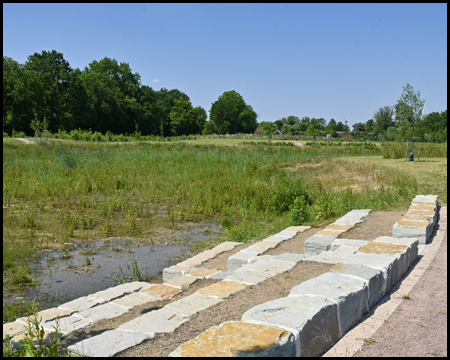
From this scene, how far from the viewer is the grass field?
8641 mm

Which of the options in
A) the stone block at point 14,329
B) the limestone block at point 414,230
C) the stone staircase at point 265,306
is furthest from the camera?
the limestone block at point 414,230

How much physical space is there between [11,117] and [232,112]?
46829 millimetres

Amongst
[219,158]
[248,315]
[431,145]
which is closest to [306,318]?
[248,315]

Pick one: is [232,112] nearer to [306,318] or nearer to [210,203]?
[210,203]

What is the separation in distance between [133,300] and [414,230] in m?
4.00

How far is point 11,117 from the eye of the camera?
4456cm

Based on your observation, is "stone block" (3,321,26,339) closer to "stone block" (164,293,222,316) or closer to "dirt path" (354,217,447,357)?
"stone block" (164,293,222,316)

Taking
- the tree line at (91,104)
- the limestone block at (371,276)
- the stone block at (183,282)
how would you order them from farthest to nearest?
the tree line at (91,104)
the stone block at (183,282)
the limestone block at (371,276)

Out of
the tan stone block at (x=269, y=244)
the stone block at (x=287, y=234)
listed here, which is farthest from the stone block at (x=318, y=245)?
the stone block at (x=287, y=234)

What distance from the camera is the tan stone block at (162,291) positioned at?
440 cm

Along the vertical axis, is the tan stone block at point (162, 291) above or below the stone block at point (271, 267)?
below

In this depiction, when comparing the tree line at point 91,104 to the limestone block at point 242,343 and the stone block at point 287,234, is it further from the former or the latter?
the limestone block at point 242,343

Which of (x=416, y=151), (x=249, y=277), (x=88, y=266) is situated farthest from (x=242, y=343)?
(x=416, y=151)

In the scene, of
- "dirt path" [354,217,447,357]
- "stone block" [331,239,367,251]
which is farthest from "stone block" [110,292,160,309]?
"stone block" [331,239,367,251]
